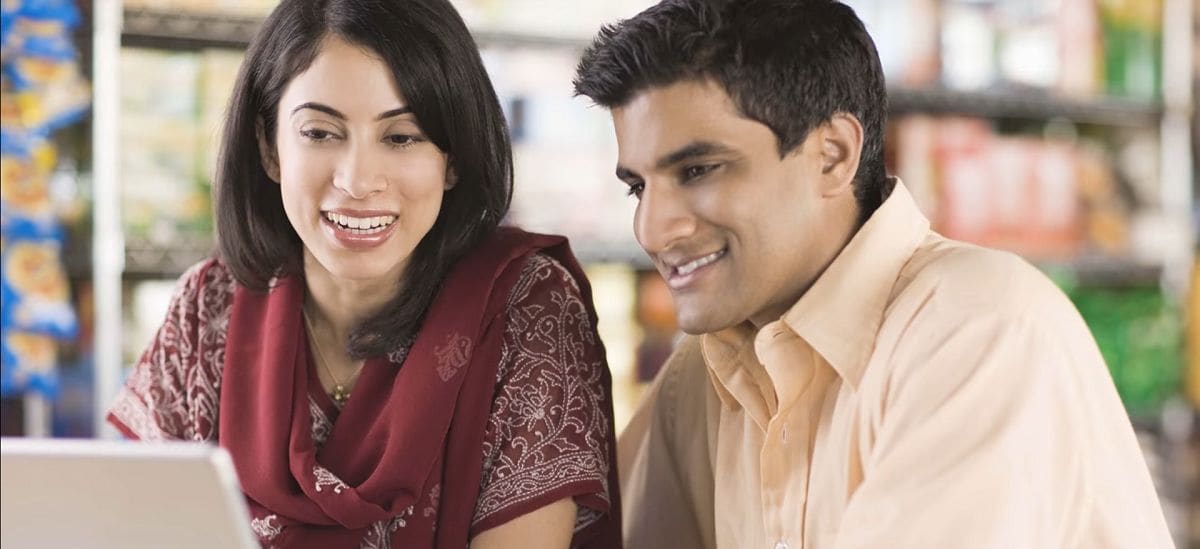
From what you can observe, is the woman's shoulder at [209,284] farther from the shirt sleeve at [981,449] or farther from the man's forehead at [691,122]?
the shirt sleeve at [981,449]

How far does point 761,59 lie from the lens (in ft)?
4.01

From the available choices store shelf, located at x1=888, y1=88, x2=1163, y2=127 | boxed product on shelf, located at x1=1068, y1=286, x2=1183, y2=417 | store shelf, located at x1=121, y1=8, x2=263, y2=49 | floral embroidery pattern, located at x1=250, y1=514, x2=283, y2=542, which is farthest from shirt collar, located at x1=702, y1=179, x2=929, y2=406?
boxed product on shelf, located at x1=1068, y1=286, x2=1183, y2=417

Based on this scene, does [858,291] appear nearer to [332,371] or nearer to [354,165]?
[354,165]

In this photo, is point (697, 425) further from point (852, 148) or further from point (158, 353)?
point (158, 353)

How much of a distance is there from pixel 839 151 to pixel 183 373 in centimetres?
82

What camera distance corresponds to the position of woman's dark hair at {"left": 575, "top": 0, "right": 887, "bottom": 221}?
122cm

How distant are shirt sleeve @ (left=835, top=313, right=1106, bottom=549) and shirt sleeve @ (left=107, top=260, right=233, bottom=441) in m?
0.79

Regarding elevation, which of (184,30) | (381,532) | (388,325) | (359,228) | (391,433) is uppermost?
(184,30)

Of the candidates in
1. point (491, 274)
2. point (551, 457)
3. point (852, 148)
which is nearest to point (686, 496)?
point (551, 457)

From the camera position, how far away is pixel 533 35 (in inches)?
102

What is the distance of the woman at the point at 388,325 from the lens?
4.56 feet

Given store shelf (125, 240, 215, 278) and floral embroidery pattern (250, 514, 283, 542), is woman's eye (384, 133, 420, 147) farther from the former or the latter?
store shelf (125, 240, 215, 278)

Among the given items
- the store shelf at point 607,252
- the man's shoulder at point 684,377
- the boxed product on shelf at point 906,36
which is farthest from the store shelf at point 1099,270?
the man's shoulder at point 684,377

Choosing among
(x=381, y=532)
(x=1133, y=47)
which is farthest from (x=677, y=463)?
(x=1133, y=47)
